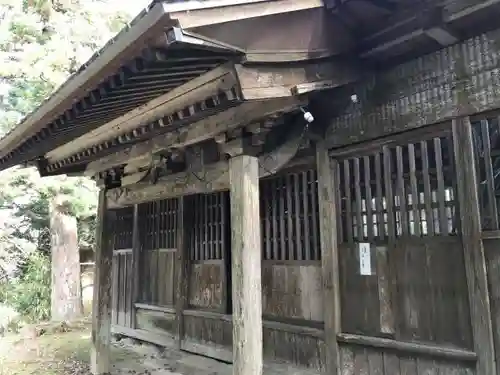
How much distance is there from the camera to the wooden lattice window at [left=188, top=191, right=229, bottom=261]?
22.4 feet

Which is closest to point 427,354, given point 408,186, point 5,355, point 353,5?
point 408,186

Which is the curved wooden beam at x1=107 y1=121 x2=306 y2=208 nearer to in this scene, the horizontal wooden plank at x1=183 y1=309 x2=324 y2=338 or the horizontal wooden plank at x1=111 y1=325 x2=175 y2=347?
the horizontal wooden plank at x1=183 y1=309 x2=324 y2=338

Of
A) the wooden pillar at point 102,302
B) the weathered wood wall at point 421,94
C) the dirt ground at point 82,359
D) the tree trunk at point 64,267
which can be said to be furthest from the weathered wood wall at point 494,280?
the tree trunk at point 64,267

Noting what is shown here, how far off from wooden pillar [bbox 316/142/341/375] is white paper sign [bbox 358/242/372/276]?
11.4 inches

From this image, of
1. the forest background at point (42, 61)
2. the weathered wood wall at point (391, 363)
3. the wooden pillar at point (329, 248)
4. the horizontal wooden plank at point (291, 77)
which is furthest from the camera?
the forest background at point (42, 61)

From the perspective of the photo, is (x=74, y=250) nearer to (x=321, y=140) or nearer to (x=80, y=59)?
(x=80, y=59)

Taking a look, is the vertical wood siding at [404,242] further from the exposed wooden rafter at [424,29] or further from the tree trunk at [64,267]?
the tree trunk at [64,267]

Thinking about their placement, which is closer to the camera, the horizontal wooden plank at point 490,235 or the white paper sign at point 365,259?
the horizontal wooden plank at point 490,235

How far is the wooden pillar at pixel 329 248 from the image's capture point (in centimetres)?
464

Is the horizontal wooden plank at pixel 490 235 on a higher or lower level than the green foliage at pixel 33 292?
higher

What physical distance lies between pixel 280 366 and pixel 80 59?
918cm

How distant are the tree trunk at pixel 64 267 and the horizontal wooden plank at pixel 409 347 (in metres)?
9.41

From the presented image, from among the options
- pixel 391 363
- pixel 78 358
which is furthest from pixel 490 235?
pixel 78 358

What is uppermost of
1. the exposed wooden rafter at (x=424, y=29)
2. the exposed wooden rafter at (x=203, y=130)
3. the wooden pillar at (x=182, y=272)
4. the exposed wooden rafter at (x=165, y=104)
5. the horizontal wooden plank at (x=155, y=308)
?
the exposed wooden rafter at (x=424, y=29)
